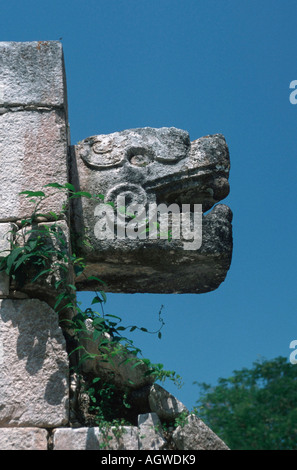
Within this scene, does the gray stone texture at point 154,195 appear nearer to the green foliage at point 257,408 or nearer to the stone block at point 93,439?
the stone block at point 93,439

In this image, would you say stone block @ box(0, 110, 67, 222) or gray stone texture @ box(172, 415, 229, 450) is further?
stone block @ box(0, 110, 67, 222)

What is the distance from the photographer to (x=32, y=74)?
13.3 ft

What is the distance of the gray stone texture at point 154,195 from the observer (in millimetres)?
3877

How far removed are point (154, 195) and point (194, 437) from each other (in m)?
1.54

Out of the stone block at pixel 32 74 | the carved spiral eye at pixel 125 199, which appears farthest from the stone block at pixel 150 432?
the stone block at pixel 32 74

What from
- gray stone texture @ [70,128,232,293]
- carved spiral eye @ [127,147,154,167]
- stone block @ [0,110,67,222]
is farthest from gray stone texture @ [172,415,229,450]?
carved spiral eye @ [127,147,154,167]

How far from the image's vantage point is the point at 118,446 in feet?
9.86

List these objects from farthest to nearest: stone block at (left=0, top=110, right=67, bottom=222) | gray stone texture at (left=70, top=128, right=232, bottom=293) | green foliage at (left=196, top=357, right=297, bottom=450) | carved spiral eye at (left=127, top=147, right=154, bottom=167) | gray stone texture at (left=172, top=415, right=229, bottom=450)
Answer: green foliage at (left=196, top=357, right=297, bottom=450), carved spiral eye at (left=127, top=147, right=154, bottom=167), gray stone texture at (left=70, top=128, right=232, bottom=293), stone block at (left=0, top=110, right=67, bottom=222), gray stone texture at (left=172, top=415, right=229, bottom=450)

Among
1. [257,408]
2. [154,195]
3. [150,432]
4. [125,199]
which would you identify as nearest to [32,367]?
[150,432]

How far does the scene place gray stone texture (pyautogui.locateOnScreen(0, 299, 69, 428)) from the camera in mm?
3033

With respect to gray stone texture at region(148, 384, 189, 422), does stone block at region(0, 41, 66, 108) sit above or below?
above

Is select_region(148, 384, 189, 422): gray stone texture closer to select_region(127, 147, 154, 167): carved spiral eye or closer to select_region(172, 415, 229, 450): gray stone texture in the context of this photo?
select_region(172, 415, 229, 450): gray stone texture

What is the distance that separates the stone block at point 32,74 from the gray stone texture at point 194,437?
2139 mm
